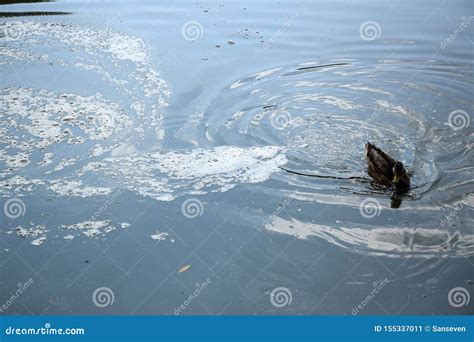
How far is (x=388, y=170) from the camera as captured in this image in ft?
23.7

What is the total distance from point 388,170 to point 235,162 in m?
1.93

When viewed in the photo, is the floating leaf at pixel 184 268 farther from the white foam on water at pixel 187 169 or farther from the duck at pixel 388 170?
the duck at pixel 388 170

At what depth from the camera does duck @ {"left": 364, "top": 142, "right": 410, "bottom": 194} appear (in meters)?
7.21

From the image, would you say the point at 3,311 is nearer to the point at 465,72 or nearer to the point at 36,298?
the point at 36,298

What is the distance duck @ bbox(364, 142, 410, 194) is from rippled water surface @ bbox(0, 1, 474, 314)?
0.15m

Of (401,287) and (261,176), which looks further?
(261,176)

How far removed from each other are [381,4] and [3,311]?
34.1 ft

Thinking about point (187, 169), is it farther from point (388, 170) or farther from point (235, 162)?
point (388, 170)

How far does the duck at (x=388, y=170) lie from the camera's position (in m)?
7.21

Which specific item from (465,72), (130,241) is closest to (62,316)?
(130,241)

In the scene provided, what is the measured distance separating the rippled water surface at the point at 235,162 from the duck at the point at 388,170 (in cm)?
15

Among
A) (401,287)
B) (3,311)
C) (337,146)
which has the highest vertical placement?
(337,146)

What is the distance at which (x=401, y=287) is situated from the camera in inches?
234

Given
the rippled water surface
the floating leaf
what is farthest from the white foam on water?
the floating leaf
